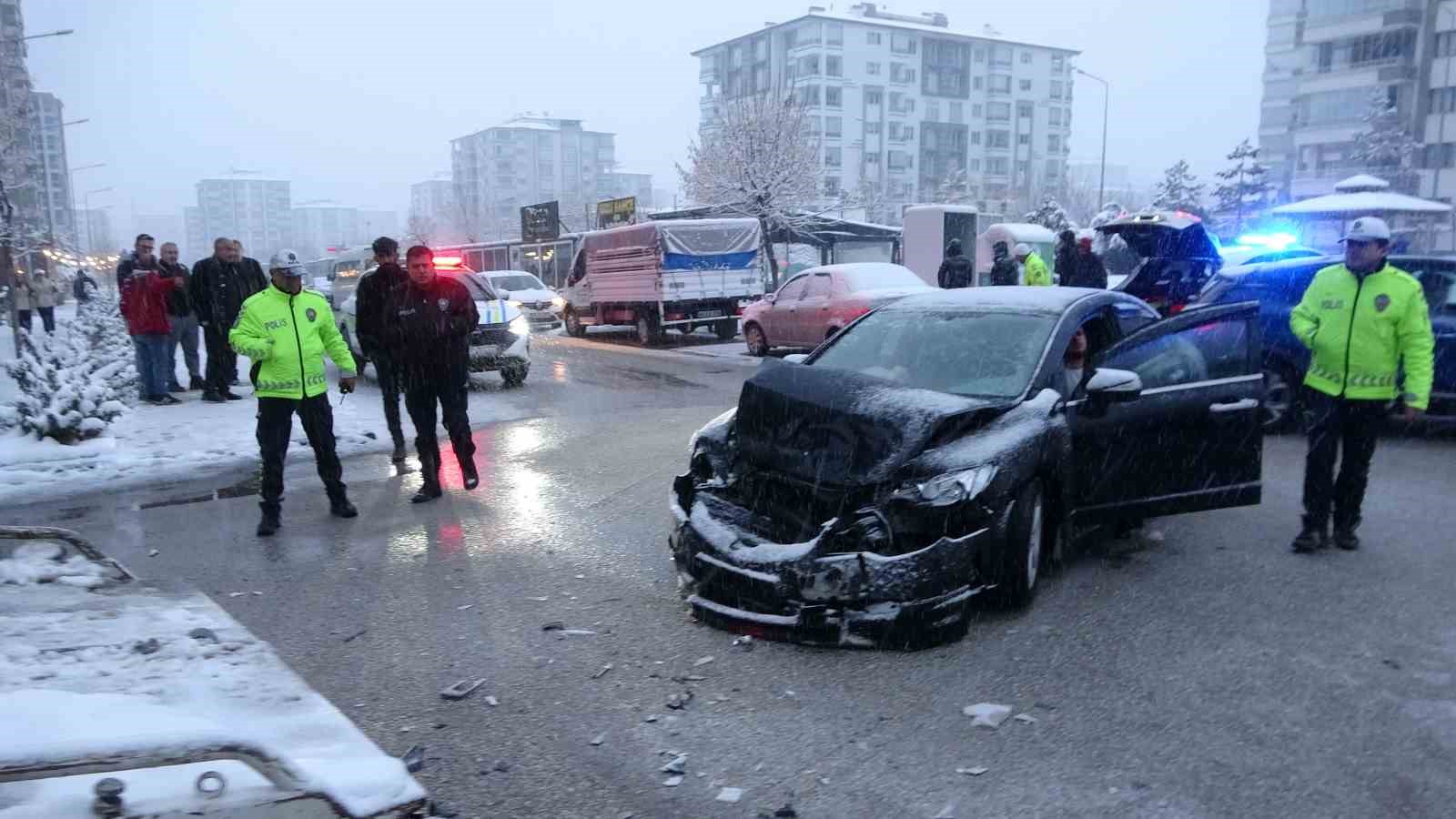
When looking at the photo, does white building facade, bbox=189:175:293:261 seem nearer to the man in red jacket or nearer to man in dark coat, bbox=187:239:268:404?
the man in red jacket

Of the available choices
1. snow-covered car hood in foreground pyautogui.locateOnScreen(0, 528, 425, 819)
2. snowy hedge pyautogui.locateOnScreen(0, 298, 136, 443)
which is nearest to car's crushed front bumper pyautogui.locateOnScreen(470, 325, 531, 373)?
snowy hedge pyautogui.locateOnScreen(0, 298, 136, 443)

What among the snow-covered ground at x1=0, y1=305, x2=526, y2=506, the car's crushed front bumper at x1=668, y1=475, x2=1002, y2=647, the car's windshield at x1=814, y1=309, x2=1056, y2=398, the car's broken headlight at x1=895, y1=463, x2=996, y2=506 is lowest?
the snow-covered ground at x1=0, y1=305, x2=526, y2=506

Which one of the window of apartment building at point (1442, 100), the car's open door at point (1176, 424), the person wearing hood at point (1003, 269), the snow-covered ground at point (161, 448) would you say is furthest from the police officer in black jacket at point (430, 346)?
the window of apartment building at point (1442, 100)

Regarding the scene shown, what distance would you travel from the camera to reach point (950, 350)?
18.4ft

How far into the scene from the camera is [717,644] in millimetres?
4562

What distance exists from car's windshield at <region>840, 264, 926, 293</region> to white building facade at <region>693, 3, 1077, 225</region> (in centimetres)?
6189

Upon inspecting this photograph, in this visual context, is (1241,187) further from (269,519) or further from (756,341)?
(269,519)

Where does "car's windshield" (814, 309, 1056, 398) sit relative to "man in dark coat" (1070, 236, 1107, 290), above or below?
below

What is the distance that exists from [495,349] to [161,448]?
16.8ft

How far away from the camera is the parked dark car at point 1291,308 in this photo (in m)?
8.77

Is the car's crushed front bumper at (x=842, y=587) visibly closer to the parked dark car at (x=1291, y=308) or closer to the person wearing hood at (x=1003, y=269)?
the parked dark car at (x=1291, y=308)

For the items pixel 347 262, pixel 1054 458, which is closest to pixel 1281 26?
pixel 347 262

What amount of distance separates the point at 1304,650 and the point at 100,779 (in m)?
4.41

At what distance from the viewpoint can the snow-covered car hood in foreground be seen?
1.86 m
